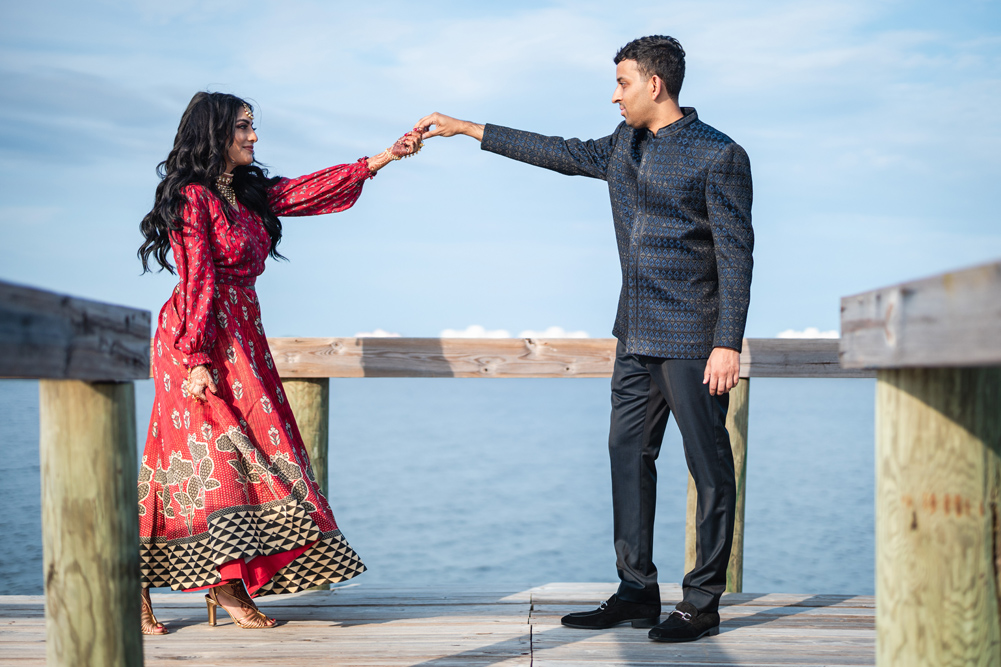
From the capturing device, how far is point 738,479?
315cm

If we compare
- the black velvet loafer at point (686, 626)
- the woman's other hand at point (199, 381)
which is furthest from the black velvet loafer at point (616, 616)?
the woman's other hand at point (199, 381)

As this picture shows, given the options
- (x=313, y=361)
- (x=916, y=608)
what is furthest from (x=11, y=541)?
(x=916, y=608)

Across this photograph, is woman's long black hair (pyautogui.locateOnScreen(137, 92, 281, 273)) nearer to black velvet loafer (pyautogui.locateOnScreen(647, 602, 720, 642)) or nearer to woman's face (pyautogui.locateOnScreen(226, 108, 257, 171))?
woman's face (pyautogui.locateOnScreen(226, 108, 257, 171))

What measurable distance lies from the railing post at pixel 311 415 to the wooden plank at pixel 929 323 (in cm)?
212

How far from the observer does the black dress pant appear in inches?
96.8

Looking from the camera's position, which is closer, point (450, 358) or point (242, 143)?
point (242, 143)

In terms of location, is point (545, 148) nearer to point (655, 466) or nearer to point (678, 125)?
point (678, 125)

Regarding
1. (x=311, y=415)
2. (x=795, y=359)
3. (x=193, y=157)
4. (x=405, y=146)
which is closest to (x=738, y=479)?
(x=795, y=359)

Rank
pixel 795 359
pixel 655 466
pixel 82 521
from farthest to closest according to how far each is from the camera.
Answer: pixel 795 359 < pixel 655 466 < pixel 82 521

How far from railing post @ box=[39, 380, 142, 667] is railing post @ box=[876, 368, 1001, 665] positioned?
1262 millimetres

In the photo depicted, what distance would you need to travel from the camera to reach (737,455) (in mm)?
3105

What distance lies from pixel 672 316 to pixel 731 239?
27cm

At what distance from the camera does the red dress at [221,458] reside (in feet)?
8.22

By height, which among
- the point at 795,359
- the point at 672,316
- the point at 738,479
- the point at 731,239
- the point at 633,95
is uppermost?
the point at 633,95
